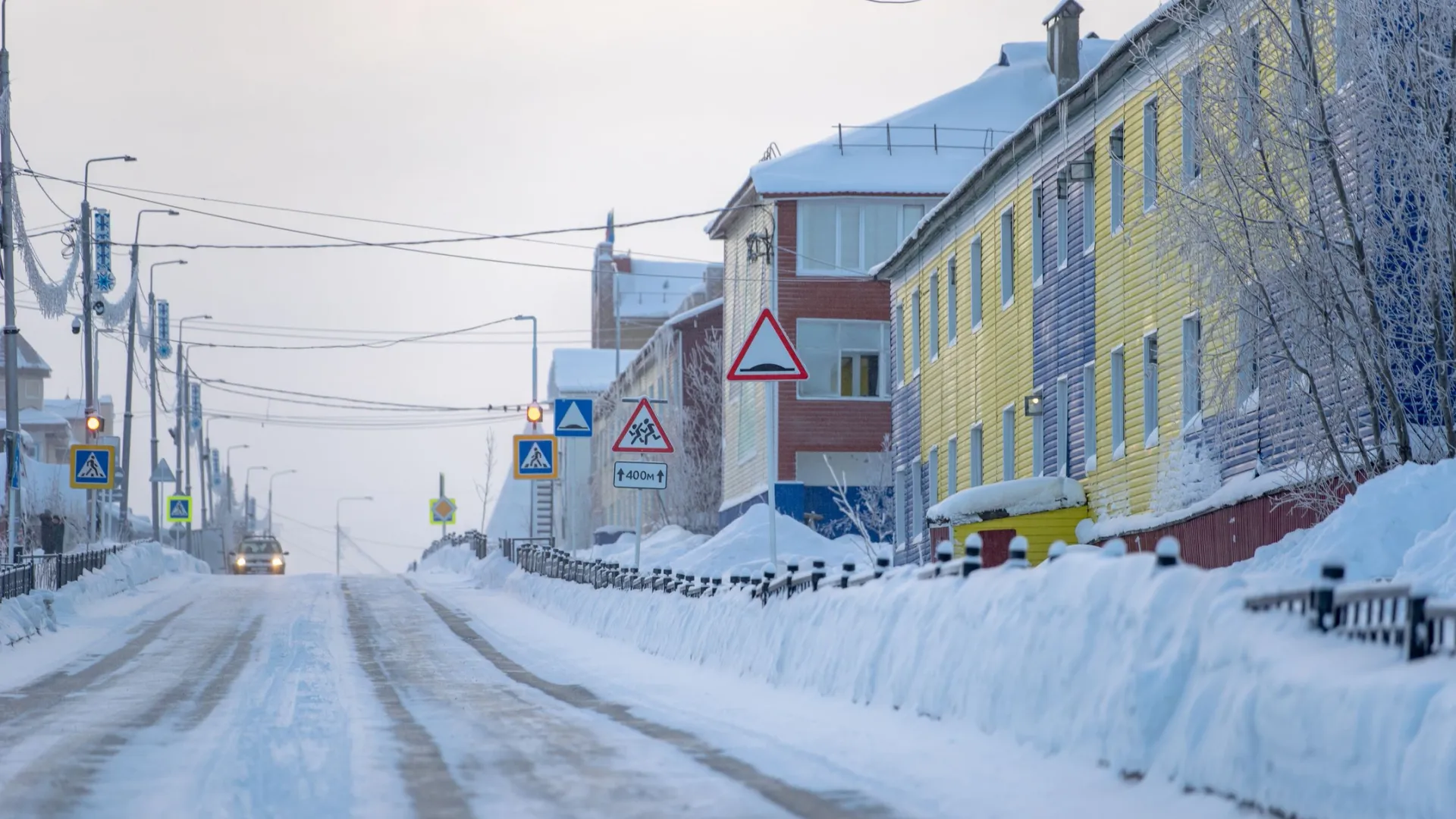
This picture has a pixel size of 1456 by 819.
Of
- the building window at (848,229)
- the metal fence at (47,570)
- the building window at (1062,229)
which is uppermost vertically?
the building window at (848,229)

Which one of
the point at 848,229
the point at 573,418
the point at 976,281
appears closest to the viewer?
the point at 573,418

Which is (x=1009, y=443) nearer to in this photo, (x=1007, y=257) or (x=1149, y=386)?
(x=1007, y=257)

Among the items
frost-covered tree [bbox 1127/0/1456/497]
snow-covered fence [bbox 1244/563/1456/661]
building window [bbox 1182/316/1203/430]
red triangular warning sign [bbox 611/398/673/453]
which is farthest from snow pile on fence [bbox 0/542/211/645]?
snow-covered fence [bbox 1244/563/1456/661]

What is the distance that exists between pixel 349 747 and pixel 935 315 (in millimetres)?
31117

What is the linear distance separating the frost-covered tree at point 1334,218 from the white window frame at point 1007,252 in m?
15.7

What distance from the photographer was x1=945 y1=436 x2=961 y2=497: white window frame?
39.9 m

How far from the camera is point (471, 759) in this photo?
10688 mm

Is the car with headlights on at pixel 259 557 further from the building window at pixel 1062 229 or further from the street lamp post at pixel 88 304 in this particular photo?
the building window at pixel 1062 229

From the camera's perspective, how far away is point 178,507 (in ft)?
220

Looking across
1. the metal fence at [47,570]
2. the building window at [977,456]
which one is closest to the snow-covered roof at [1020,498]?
the building window at [977,456]

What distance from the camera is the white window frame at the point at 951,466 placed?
3994cm

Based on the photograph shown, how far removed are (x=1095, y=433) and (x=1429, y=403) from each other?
491 inches

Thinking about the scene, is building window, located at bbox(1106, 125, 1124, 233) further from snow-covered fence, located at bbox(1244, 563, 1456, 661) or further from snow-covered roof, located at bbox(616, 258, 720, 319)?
snow-covered roof, located at bbox(616, 258, 720, 319)

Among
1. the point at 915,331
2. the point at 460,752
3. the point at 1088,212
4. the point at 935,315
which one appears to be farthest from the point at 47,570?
the point at 460,752
